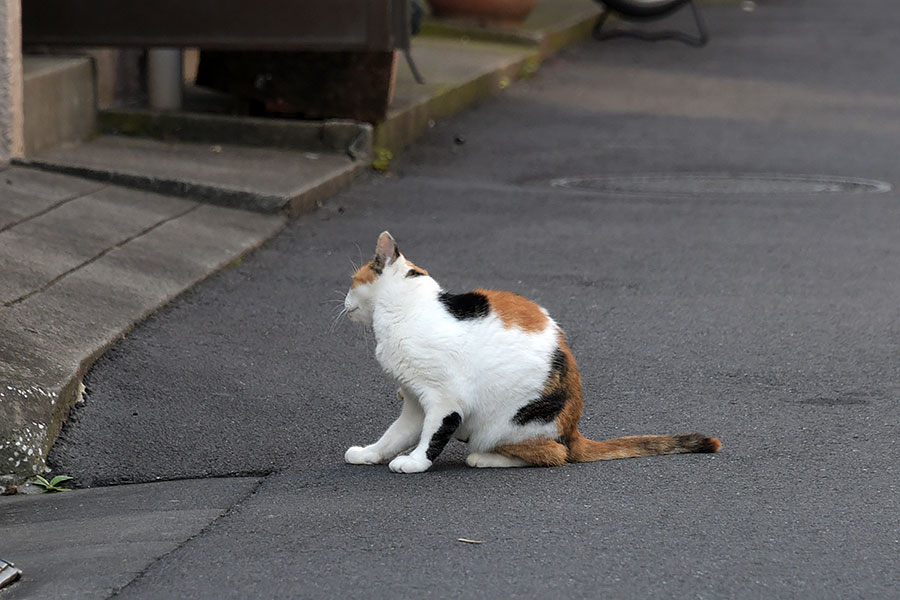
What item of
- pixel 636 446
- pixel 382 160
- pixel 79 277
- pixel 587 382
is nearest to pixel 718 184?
pixel 382 160

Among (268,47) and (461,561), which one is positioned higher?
(268,47)

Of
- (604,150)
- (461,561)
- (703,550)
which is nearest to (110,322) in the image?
(461,561)

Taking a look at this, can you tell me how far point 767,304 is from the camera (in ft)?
21.5

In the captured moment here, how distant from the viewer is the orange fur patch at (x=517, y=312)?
423 centimetres

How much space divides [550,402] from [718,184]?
554 cm

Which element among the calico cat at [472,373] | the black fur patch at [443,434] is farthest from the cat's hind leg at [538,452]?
the black fur patch at [443,434]

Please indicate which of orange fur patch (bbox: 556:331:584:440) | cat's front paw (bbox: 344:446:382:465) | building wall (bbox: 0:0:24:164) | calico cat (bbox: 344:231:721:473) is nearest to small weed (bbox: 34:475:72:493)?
cat's front paw (bbox: 344:446:382:465)

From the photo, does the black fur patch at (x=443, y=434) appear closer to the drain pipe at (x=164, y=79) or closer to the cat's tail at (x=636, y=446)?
the cat's tail at (x=636, y=446)

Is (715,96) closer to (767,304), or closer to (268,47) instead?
(268,47)

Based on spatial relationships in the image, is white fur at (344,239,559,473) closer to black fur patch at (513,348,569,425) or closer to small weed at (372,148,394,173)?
black fur patch at (513,348,569,425)

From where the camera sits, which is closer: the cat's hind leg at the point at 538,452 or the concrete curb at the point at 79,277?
the cat's hind leg at the point at 538,452

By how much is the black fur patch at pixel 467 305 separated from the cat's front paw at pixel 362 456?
604 mm

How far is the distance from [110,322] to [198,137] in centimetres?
369

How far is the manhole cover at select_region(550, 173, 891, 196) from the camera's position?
9.12 meters
